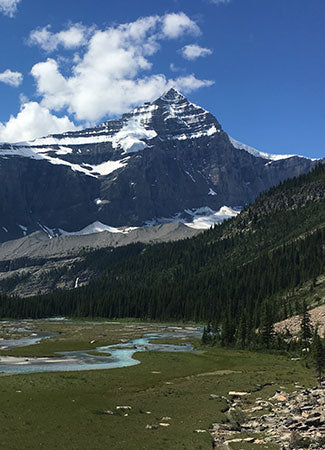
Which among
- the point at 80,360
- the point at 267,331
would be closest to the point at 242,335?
the point at 267,331

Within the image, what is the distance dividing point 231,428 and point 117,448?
36.9 feet

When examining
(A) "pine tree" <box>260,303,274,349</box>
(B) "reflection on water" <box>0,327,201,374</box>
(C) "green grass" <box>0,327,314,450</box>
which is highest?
(A) "pine tree" <box>260,303,274,349</box>

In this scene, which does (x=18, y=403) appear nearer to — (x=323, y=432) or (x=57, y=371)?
(x=57, y=371)

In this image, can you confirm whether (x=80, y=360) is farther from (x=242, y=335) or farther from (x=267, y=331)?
(x=267, y=331)

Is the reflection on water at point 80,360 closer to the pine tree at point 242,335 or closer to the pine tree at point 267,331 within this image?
the pine tree at point 242,335

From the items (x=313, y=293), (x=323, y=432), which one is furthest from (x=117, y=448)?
(x=313, y=293)

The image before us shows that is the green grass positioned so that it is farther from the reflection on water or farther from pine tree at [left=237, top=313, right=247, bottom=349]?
pine tree at [left=237, top=313, right=247, bottom=349]

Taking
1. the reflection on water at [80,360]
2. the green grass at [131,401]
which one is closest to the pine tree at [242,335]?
the reflection on water at [80,360]

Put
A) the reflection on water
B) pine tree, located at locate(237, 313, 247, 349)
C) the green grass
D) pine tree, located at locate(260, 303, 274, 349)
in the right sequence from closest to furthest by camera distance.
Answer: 1. the green grass
2. the reflection on water
3. pine tree, located at locate(260, 303, 274, 349)
4. pine tree, located at locate(237, 313, 247, 349)

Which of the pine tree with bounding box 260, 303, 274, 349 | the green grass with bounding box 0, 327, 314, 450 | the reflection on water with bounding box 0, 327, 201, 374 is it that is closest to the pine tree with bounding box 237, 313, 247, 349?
the pine tree with bounding box 260, 303, 274, 349

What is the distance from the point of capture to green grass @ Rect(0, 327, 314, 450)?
35.7 meters

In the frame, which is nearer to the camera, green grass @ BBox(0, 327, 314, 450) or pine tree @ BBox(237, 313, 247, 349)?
green grass @ BBox(0, 327, 314, 450)

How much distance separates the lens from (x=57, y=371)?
2753 inches

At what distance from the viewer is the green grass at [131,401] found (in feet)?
117
